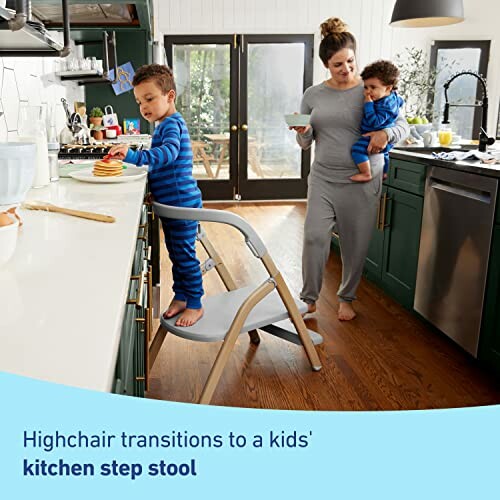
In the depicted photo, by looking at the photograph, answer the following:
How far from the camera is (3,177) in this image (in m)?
1.37

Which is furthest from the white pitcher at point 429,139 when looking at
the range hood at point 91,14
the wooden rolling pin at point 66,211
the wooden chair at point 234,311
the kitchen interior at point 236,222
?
the wooden rolling pin at point 66,211

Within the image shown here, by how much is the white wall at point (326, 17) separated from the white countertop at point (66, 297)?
5.82 meters

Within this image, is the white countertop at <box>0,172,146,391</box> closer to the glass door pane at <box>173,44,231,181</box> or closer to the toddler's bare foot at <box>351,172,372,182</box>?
the toddler's bare foot at <box>351,172,372,182</box>

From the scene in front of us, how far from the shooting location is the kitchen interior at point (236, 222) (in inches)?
40.1

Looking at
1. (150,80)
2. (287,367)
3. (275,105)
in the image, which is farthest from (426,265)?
(275,105)

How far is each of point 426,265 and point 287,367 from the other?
91 centimetres

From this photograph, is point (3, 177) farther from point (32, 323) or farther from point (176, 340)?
point (176, 340)

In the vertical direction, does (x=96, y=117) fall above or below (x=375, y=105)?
below

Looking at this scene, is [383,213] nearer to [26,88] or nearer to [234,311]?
[234,311]

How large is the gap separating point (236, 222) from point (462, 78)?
6.20m

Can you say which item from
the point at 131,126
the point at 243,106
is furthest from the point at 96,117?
the point at 243,106

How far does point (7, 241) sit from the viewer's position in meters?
1.02

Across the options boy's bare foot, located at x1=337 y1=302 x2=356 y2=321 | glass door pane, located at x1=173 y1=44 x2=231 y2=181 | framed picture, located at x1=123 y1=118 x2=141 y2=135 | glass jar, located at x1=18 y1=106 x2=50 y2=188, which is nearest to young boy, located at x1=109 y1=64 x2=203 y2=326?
glass jar, located at x1=18 y1=106 x2=50 y2=188

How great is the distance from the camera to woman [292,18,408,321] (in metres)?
2.85
